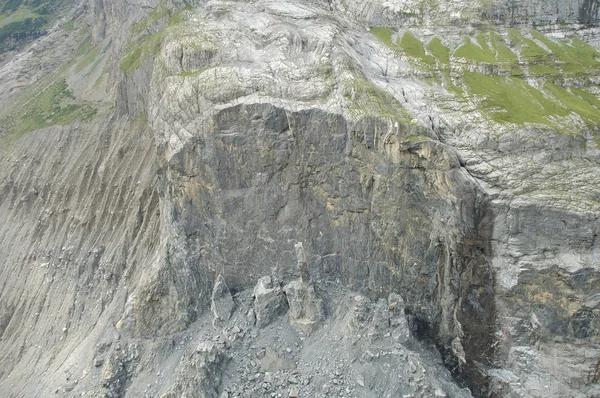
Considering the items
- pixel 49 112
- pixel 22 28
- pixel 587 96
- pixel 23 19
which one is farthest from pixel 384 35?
pixel 23 19

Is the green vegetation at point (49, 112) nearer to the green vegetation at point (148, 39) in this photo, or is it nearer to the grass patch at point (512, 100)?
the green vegetation at point (148, 39)

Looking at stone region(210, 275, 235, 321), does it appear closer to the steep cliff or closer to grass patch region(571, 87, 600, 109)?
the steep cliff

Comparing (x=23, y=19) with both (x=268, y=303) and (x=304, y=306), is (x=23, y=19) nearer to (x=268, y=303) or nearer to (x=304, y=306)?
(x=268, y=303)

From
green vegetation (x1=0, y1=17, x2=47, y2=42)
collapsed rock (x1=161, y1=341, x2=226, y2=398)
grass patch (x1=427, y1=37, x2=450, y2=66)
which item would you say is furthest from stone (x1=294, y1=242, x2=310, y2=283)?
green vegetation (x1=0, y1=17, x2=47, y2=42)

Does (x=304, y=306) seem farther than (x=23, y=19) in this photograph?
No

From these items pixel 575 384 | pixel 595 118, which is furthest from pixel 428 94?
pixel 575 384

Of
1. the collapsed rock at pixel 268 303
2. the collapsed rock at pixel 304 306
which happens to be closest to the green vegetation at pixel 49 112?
the collapsed rock at pixel 268 303

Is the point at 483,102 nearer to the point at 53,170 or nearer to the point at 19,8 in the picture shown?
the point at 53,170

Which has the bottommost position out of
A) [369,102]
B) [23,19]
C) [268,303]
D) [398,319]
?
[398,319]
